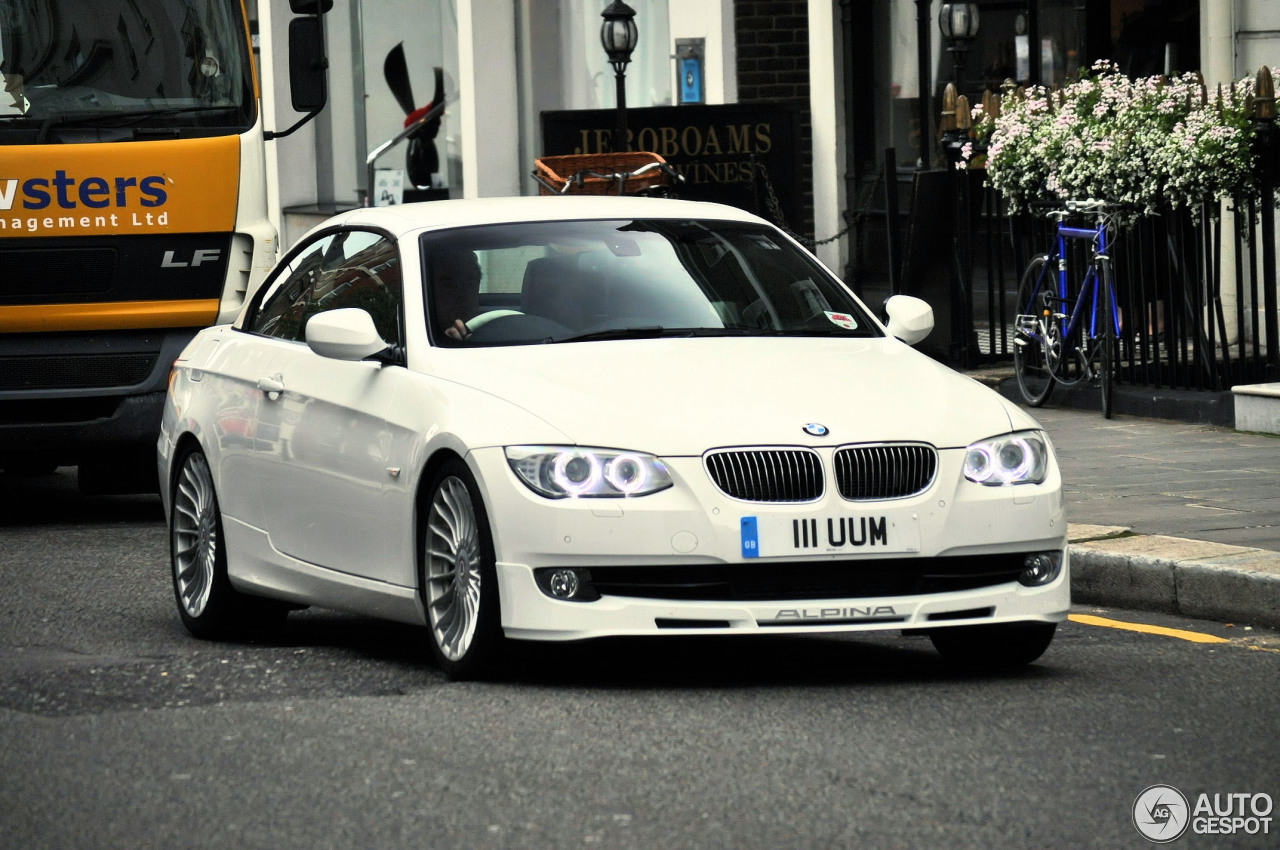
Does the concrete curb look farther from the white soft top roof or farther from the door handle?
the door handle

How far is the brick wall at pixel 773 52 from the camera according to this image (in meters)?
22.8

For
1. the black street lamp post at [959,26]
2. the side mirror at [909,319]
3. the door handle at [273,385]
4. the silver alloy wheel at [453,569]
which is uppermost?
the black street lamp post at [959,26]

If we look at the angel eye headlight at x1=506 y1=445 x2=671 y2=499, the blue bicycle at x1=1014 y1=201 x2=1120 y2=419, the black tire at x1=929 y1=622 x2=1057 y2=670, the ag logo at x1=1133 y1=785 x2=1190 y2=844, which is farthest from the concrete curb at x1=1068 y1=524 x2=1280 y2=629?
the blue bicycle at x1=1014 y1=201 x2=1120 y2=419

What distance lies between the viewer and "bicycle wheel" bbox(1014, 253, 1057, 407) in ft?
47.8

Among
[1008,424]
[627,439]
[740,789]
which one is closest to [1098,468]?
[1008,424]

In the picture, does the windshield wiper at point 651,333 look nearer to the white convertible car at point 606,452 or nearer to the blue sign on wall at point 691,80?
the white convertible car at point 606,452

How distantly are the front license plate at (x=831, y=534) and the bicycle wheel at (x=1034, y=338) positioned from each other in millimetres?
8100

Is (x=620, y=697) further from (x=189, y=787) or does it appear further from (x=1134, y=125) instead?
(x=1134, y=125)

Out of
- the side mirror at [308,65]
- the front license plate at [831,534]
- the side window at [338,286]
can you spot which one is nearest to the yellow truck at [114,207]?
the side mirror at [308,65]

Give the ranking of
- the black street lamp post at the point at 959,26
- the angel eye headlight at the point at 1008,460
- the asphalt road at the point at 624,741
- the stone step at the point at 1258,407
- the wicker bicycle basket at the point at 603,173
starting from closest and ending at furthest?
the asphalt road at the point at 624,741, the angel eye headlight at the point at 1008,460, the stone step at the point at 1258,407, the wicker bicycle basket at the point at 603,173, the black street lamp post at the point at 959,26

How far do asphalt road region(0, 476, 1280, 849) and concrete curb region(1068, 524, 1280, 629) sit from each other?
0.16 meters

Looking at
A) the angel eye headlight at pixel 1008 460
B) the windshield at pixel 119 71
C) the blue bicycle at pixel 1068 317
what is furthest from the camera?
the blue bicycle at pixel 1068 317

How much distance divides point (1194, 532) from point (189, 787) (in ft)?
15.8

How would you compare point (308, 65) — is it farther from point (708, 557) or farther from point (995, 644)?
point (708, 557)
